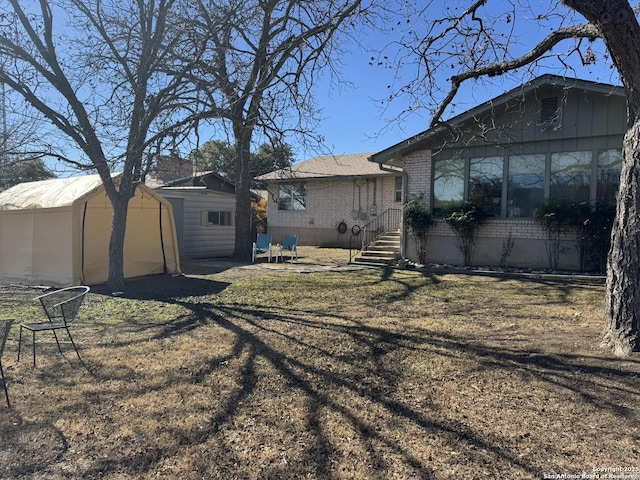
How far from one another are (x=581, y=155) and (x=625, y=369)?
323 inches

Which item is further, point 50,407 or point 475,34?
point 475,34

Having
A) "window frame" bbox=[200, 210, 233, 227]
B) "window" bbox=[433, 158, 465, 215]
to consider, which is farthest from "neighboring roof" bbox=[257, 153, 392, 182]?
"window" bbox=[433, 158, 465, 215]

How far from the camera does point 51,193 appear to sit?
A: 1088cm

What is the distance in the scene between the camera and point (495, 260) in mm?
12062

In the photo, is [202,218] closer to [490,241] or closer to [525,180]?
[490,241]

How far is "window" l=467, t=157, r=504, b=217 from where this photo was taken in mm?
12000

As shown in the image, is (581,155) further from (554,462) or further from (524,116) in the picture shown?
(554,462)

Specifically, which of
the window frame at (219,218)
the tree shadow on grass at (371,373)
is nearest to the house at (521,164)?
the tree shadow on grass at (371,373)

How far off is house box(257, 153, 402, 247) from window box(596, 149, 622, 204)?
8.03m

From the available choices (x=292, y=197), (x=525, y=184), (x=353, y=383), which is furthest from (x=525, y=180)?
(x=292, y=197)

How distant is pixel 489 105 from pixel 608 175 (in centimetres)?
318

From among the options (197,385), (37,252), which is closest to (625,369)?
(197,385)

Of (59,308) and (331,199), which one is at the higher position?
(331,199)

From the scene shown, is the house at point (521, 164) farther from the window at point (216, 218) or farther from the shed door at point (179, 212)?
the shed door at point (179, 212)
